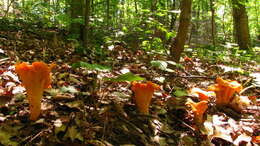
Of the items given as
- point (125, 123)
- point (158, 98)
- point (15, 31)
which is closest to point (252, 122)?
point (158, 98)

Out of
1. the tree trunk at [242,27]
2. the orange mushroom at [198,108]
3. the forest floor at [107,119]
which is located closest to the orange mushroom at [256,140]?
the forest floor at [107,119]

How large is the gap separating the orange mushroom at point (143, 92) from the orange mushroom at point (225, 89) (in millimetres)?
805

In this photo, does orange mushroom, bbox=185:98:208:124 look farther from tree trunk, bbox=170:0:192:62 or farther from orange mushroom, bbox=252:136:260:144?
tree trunk, bbox=170:0:192:62

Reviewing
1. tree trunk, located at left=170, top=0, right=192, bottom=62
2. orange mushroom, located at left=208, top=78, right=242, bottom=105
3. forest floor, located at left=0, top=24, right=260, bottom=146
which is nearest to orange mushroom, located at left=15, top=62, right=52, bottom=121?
forest floor, located at left=0, top=24, right=260, bottom=146

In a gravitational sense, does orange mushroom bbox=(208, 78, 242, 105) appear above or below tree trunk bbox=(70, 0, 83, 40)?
below

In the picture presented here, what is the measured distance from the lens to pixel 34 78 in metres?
1.71

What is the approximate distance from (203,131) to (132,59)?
2.96 meters

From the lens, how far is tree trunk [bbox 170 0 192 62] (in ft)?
12.5

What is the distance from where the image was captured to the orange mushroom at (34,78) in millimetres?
1654

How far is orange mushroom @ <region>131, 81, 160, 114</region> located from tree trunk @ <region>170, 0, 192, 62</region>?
1.95 meters

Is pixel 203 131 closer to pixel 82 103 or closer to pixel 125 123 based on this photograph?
pixel 125 123

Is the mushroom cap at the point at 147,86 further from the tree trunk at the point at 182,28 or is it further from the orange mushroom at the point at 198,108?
the tree trunk at the point at 182,28

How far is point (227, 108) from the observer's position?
9.56 feet

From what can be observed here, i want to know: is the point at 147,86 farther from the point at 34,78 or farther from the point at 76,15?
the point at 76,15
